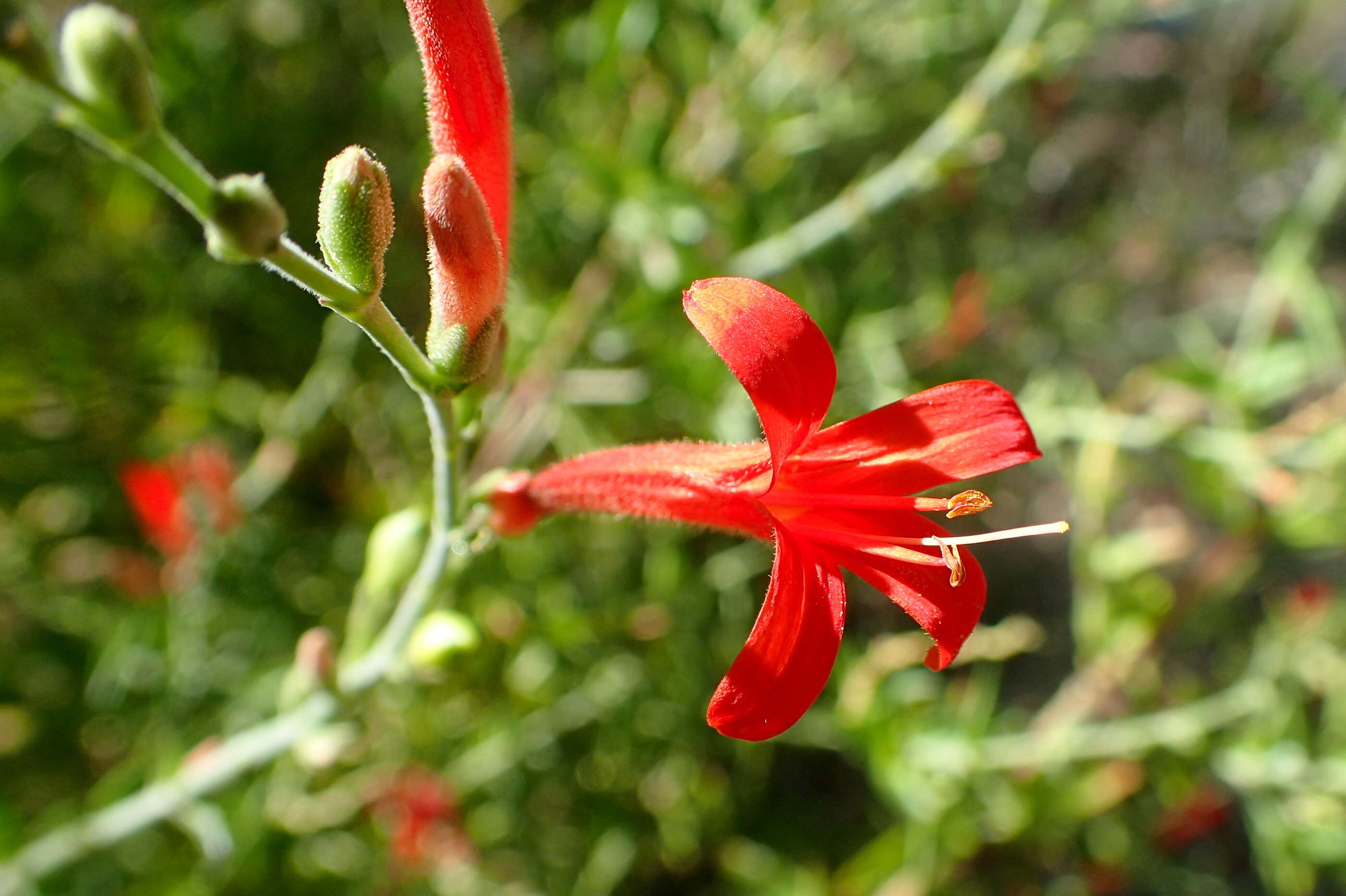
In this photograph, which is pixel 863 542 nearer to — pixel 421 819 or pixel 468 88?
pixel 468 88

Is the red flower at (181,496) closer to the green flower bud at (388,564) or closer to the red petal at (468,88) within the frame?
the green flower bud at (388,564)

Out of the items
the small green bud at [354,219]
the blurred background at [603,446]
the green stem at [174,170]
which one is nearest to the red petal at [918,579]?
the small green bud at [354,219]

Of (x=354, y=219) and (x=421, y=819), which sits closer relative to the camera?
(x=354, y=219)

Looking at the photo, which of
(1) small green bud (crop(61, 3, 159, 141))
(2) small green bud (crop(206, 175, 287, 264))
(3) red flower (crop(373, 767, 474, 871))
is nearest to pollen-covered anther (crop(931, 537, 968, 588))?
(2) small green bud (crop(206, 175, 287, 264))

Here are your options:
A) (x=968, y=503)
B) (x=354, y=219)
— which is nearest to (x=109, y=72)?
(x=354, y=219)

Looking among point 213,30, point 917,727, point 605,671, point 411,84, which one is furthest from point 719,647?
point 213,30

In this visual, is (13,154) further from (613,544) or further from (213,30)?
(613,544)

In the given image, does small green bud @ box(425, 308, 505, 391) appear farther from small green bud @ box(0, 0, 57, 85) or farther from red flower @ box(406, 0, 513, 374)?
small green bud @ box(0, 0, 57, 85)
